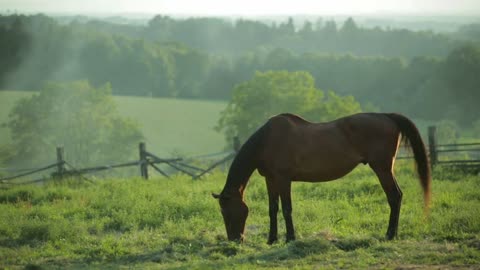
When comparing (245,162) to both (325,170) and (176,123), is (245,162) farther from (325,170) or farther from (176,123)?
(176,123)

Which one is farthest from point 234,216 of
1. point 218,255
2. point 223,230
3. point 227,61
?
point 227,61

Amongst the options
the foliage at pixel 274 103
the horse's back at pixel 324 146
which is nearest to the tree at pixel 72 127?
the foliage at pixel 274 103

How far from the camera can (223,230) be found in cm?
1010

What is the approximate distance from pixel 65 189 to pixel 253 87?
31.8 m

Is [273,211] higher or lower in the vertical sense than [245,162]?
lower

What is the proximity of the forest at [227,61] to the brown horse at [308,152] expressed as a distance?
85.3 ft

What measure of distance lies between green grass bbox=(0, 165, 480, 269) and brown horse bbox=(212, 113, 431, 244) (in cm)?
58

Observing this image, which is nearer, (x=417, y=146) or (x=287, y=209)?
(x=287, y=209)

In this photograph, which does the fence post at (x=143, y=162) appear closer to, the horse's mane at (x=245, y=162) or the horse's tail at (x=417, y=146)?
the horse's mane at (x=245, y=162)

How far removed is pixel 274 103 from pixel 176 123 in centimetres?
1136

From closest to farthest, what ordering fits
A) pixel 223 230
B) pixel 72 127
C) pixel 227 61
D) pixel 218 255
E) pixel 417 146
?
pixel 218 255 < pixel 417 146 < pixel 223 230 < pixel 72 127 < pixel 227 61

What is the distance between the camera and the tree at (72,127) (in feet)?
141

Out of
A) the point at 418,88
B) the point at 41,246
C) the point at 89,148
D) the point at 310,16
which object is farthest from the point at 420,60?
the point at 41,246

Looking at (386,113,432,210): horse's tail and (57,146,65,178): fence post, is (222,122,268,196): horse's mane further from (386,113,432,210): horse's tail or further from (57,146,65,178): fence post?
(57,146,65,178): fence post
